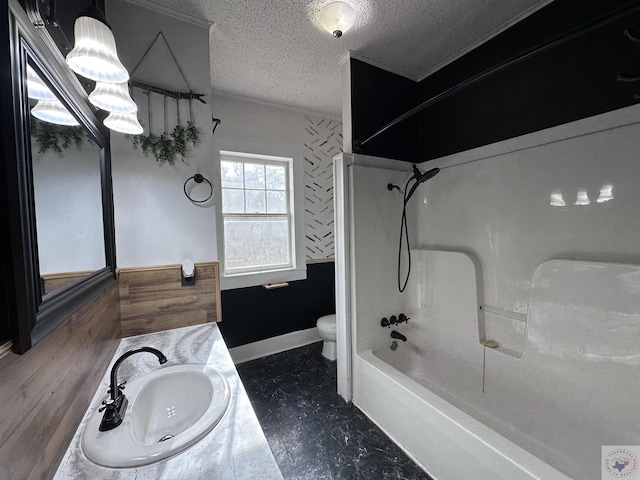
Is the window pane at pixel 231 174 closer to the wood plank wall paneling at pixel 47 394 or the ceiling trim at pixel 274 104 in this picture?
the ceiling trim at pixel 274 104

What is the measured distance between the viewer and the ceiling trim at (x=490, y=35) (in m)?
1.52

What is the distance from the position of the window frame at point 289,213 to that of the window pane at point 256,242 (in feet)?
0.19

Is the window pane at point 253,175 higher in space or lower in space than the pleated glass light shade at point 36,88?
higher

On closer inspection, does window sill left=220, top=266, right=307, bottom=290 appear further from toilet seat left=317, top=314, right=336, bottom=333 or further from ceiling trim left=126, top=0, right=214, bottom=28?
ceiling trim left=126, top=0, right=214, bottom=28

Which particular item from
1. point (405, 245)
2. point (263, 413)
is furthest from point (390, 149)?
point (263, 413)

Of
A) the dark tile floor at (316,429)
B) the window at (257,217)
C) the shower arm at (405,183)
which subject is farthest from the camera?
the window at (257,217)

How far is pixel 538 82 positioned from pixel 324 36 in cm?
141

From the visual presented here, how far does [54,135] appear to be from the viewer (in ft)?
2.68

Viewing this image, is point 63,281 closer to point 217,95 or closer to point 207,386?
point 207,386

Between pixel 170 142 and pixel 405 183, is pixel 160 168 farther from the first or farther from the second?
pixel 405 183

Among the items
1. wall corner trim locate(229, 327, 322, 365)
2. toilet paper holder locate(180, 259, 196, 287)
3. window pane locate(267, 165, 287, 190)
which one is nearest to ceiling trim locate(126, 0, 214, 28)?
window pane locate(267, 165, 287, 190)

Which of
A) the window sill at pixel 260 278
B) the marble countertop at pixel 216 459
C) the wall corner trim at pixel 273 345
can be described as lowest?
the wall corner trim at pixel 273 345

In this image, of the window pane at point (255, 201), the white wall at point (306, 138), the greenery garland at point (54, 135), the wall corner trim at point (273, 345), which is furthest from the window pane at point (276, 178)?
the greenery garland at point (54, 135)

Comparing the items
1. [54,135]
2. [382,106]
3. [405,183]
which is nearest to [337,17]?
[382,106]
